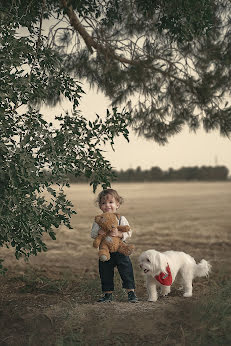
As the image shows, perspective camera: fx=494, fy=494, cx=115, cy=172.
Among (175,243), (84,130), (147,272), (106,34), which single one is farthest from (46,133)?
(175,243)

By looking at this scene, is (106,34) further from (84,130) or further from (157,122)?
(84,130)

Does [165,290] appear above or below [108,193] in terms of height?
below

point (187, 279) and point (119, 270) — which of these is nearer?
point (119, 270)

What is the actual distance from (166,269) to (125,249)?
511 mm

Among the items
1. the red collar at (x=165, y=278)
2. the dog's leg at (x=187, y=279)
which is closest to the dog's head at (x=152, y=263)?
the red collar at (x=165, y=278)

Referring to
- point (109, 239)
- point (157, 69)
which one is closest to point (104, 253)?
point (109, 239)

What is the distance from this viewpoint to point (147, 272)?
5367 millimetres

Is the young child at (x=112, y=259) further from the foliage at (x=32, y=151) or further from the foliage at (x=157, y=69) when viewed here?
the foliage at (x=157, y=69)

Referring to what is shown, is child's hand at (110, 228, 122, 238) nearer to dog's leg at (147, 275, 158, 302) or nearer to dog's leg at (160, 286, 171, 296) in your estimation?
dog's leg at (147, 275, 158, 302)

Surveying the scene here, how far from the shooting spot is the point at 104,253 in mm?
5504

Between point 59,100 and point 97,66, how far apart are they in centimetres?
96

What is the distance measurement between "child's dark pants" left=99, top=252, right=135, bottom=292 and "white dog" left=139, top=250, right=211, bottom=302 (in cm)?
24

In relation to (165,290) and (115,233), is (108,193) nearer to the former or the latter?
(115,233)

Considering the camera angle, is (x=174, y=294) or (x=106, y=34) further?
(x=106, y=34)
